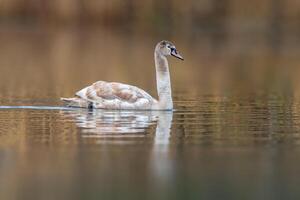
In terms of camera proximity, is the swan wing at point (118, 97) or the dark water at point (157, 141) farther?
the swan wing at point (118, 97)

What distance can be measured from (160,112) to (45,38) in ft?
83.8

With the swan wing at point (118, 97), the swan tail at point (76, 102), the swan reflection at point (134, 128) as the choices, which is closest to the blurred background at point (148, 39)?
the swan tail at point (76, 102)

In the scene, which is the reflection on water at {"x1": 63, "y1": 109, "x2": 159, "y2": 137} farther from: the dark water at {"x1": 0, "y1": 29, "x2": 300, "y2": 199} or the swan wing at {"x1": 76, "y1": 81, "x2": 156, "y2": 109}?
the swan wing at {"x1": 76, "y1": 81, "x2": 156, "y2": 109}

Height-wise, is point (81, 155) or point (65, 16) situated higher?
point (65, 16)

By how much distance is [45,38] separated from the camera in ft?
137

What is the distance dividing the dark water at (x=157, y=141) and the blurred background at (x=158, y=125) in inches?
0.6

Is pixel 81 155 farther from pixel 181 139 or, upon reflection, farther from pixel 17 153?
pixel 181 139

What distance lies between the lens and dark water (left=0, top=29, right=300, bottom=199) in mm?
10828

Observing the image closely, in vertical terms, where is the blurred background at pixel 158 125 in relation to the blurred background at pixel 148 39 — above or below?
below

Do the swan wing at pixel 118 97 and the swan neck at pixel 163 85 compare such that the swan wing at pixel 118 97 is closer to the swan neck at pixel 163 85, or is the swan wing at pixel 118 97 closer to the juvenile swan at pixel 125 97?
the juvenile swan at pixel 125 97

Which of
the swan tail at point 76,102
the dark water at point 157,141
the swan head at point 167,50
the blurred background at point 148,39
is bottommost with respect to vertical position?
the dark water at point 157,141

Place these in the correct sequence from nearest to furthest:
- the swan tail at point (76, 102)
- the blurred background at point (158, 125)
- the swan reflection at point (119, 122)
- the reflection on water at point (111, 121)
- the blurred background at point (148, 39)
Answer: the blurred background at point (158, 125), the swan reflection at point (119, 122), the reflection on water at point (111, 121), the swan tail at point (76, 102), the blurred background at point (148, 39)

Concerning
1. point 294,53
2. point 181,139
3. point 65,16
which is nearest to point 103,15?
point 65,16

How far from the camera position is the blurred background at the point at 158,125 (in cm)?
1098
